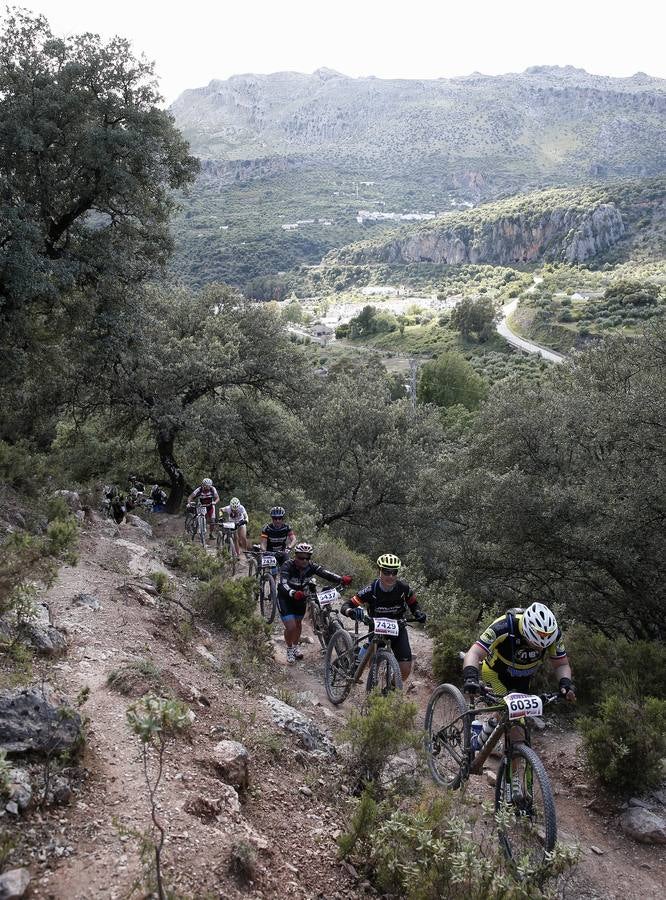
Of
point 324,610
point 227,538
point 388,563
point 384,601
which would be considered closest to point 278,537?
point 324,610

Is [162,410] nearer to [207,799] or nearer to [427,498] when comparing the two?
[427,498]

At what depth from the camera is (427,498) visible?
766 inches

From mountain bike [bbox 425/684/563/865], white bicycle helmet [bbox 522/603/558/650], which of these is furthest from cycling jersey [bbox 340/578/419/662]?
white bicycle helmet [bbox 522/603/558/650]

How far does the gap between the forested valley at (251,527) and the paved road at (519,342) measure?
53516 mm

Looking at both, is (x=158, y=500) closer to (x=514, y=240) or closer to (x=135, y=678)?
(x=135, y=678)

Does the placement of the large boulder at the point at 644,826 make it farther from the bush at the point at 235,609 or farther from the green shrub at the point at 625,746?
the bush at the point at 235,609

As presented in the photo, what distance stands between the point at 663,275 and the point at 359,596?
4229 inches

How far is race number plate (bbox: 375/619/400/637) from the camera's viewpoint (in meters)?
6.82

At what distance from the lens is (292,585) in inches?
336

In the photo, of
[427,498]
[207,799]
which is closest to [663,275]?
[427,498]

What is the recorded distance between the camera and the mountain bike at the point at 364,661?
21.9 ft

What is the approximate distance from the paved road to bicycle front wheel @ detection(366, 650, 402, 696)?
6524 cm

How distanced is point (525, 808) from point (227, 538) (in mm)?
9809

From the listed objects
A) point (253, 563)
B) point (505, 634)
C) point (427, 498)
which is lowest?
point (427, 498)
